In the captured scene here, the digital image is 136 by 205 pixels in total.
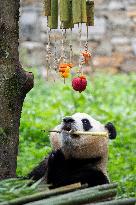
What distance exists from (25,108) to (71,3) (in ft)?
15.0

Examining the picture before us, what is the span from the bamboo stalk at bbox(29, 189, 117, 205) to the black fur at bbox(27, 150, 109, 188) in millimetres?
1145

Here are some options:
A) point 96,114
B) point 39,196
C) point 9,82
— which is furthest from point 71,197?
point 96,114

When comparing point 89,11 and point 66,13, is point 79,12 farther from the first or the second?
point 89,11

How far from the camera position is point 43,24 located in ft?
40.2

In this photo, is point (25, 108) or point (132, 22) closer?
point (25, 108)

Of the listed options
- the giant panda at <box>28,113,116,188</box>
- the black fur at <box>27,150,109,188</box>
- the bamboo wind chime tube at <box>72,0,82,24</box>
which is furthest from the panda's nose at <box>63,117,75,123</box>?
the bamboo wind chime tube at <box>72,0,82,24</box>

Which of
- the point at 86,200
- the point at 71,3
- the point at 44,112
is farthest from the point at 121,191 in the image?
the point at 44,112

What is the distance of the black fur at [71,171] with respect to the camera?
4293mm

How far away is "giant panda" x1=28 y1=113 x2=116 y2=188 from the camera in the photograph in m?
4.38

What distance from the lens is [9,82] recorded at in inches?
155

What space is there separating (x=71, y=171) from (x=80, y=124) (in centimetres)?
34

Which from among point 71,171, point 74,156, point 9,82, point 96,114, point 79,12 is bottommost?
point 71,171

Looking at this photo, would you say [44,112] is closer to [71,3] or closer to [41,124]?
[41,124]

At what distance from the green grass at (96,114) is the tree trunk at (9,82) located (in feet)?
3.04
